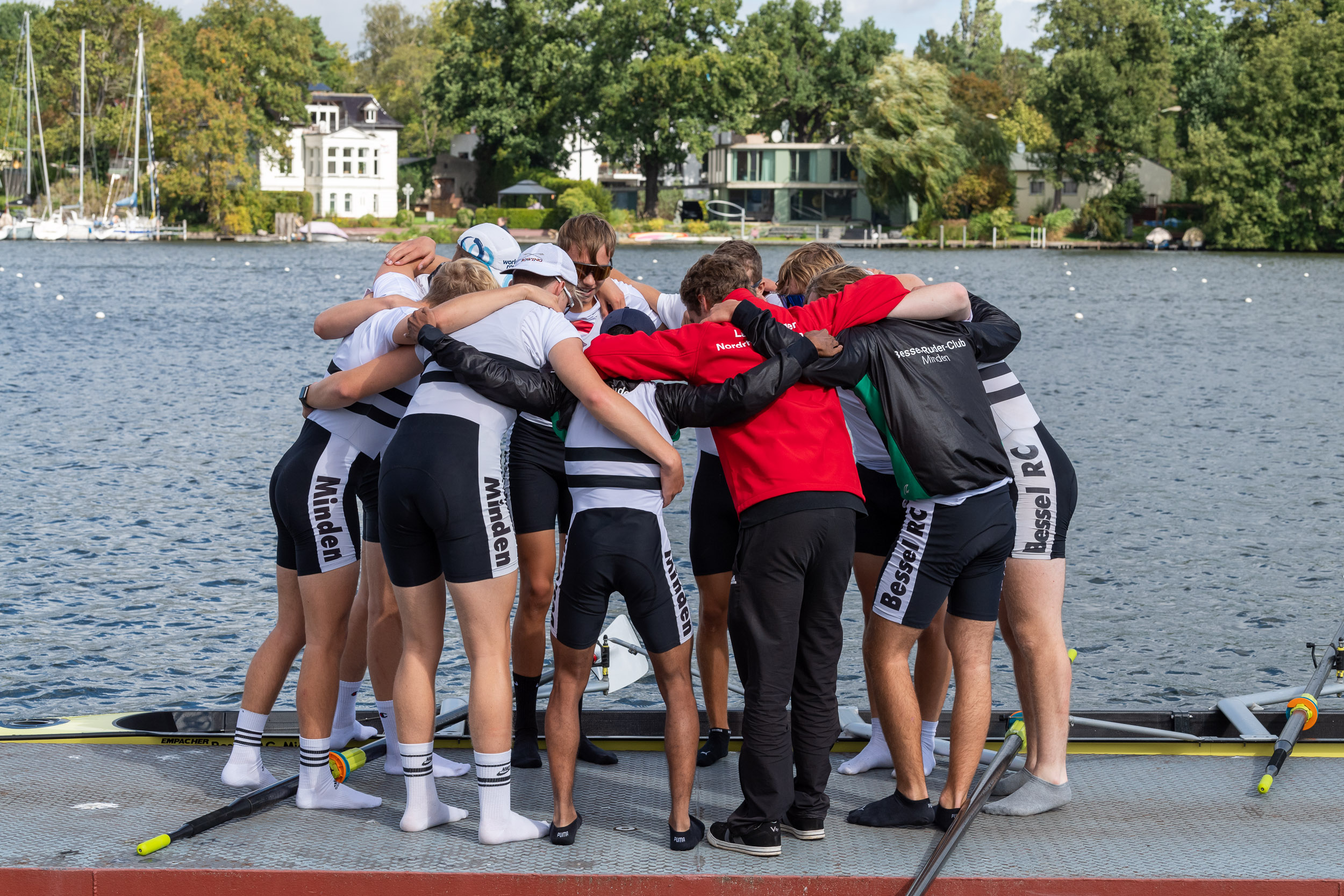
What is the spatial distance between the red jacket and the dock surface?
1208mm

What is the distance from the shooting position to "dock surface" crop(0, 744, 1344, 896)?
3.95m

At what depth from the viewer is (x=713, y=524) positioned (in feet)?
15.8

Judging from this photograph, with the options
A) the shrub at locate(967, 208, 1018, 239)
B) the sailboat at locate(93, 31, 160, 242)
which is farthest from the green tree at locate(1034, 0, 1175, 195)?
the sailboat at locate(93, 31, 160, 242)

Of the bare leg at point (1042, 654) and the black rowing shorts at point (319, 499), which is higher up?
the black rowing shorts at point (319, 499)

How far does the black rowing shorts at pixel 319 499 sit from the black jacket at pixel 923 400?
1.74 m

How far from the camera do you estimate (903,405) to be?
13.9 feet

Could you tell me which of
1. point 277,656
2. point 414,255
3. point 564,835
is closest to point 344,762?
point 277,656

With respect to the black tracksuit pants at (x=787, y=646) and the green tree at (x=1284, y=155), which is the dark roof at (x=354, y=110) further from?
the black tracksuit pants at (x=787, y=646)

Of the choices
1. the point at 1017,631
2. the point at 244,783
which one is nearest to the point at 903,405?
the point at 1017,631

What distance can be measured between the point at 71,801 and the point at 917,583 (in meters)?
3.14

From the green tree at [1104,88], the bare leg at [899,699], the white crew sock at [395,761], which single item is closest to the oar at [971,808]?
the bare leg at [899,699]

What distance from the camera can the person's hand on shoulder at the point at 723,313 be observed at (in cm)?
417

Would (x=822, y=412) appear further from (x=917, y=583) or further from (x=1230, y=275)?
(x=1230, y=275)

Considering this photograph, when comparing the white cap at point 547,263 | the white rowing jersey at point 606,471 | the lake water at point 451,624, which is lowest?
the lake water at point 451,624
